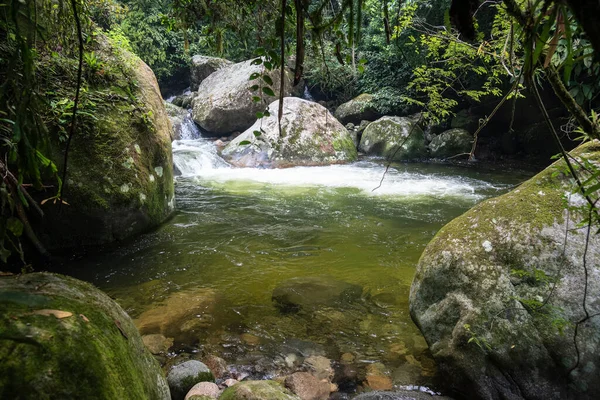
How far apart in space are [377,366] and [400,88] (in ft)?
49.2

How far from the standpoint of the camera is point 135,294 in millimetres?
3994

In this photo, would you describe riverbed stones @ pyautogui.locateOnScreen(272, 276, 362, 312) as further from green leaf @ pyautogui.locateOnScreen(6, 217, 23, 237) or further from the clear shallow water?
green leaf @ pyautogui.locateOnScreen(6, 217, 23, 237)

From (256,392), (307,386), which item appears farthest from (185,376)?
(307,386)

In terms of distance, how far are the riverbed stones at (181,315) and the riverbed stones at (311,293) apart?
75cm

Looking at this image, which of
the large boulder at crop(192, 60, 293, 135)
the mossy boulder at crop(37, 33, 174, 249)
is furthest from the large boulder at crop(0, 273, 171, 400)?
the large boulder at crop(192, 60, 293, 135)

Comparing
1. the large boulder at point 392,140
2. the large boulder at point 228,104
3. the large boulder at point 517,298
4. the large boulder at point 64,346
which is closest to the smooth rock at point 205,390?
the large boulder at point 64,346

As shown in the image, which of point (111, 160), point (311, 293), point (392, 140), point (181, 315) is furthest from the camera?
point (392, 140)

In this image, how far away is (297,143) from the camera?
40.2ft

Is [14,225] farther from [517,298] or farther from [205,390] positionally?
[517,298]

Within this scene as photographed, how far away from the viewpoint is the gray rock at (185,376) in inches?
102

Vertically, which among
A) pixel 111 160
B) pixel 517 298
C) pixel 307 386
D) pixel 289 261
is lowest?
pixel 307 386

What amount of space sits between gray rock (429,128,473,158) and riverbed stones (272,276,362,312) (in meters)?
10.8

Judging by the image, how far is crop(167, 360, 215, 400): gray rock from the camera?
2.60m

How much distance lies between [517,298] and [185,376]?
2.46m
